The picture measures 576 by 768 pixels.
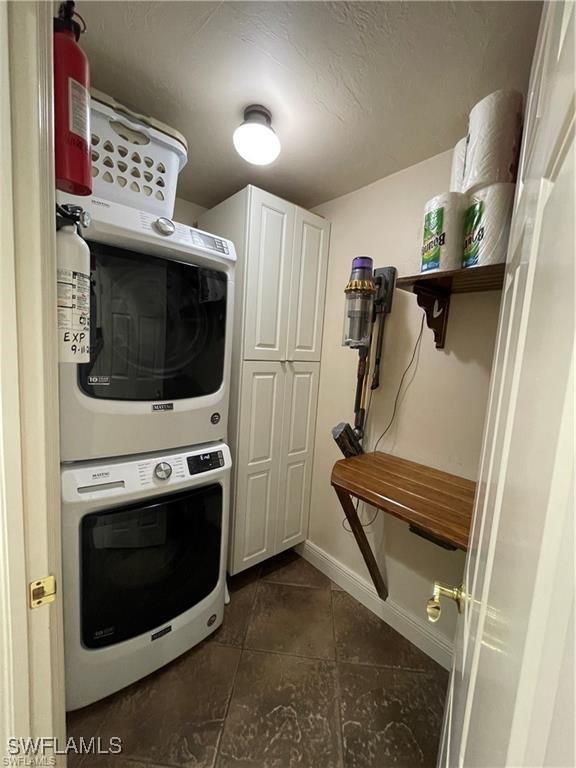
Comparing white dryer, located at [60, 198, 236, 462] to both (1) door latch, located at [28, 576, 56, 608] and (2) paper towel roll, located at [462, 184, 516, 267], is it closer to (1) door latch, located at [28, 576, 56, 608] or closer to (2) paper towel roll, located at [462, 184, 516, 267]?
(1) door latch, located at [28, 576, 56, 608]

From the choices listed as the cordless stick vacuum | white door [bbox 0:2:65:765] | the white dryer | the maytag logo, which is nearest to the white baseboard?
the cordless stick vacuum

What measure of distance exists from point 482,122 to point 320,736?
207 cm

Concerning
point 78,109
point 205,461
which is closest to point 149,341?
point 205,461

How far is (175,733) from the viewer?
104 centimetres

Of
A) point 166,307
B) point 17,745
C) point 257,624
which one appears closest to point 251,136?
point 166,307

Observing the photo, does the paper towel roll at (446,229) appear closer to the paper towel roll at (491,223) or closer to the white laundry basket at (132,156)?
the paper towel roll at (491,223)

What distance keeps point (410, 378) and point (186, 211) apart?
162 cm

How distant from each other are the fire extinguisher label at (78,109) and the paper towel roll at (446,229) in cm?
97

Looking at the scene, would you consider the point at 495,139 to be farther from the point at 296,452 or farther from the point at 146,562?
the point at 146,562

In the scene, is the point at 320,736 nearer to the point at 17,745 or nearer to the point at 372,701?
the point at 372,701

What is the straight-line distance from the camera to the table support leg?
131 centimetres

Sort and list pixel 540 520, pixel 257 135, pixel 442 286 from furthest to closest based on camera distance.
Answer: pixel 442 286
pixel 257 135
pixel 540 520

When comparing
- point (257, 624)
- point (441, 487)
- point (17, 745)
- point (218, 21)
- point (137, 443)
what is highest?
point (218, 21)

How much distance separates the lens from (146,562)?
1.13m
